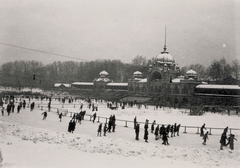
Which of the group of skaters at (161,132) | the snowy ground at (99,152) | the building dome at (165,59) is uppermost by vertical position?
the building dome at (165,59)

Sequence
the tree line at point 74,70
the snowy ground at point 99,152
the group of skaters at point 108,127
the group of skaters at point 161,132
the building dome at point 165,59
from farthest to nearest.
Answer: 1. the tree line at point 74,70
2. the building dome at point 165,59
3. the group of skaters at point 108,127
4. the group of skaters at point 161,132
5. the snowy ground at point 99,152

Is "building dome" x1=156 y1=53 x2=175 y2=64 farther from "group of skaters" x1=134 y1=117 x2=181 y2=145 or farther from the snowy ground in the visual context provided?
the snowy ground

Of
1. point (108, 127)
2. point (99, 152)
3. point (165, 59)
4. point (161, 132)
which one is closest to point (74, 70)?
point (165, 59)

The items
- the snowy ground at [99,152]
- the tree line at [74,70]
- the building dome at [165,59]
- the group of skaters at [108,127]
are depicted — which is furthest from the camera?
the tree line at [74,70]

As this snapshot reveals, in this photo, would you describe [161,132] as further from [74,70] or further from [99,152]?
[74,70]

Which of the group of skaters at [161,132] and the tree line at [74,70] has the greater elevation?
the tree line at [74,70]

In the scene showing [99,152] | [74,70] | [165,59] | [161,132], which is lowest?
[99,152]

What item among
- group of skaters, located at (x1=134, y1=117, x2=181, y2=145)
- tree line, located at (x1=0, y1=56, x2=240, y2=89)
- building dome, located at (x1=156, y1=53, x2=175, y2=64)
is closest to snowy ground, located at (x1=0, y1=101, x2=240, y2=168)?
group of skaters, located at (x1=134, y1=117, x2=181, y2=145)

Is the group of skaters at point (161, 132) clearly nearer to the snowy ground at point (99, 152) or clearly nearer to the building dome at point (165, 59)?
the snowy ground at point (99, 152)

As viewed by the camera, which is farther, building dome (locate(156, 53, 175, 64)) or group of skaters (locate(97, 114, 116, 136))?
building dome (locate(156, 53, 175, 64))

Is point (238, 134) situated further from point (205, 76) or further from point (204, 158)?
point (205, 76)

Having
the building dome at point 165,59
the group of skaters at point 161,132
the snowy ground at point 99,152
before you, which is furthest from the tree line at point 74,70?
the snowy ground at point 99,152

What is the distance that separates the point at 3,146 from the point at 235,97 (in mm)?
42146

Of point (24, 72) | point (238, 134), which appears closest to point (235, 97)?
point (238, 134)
